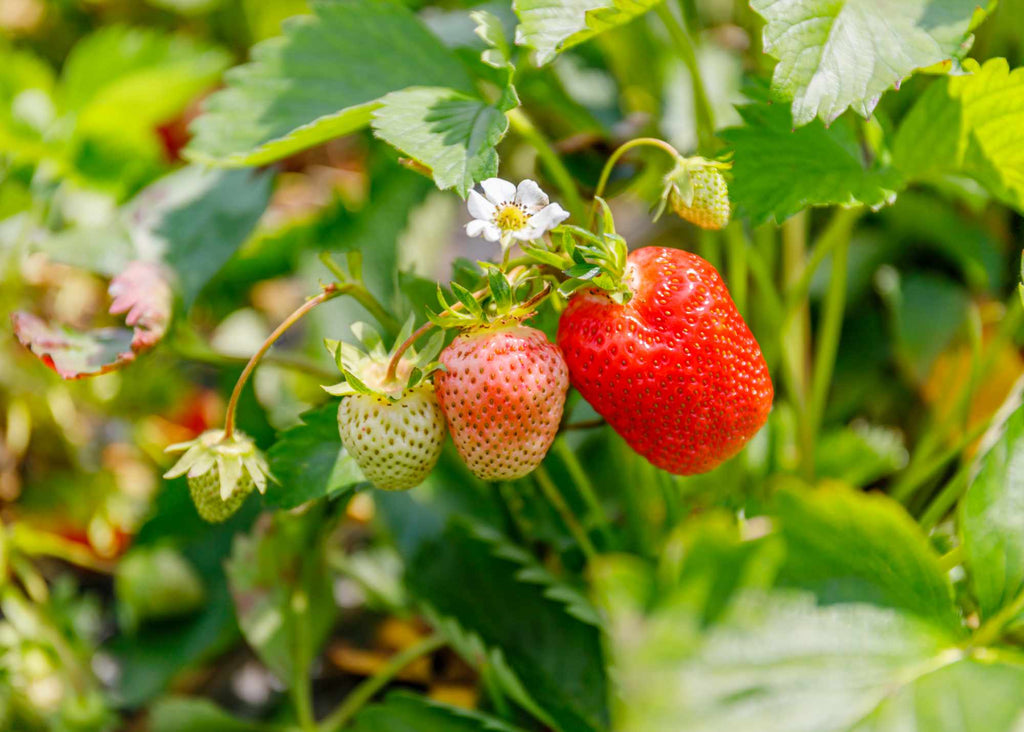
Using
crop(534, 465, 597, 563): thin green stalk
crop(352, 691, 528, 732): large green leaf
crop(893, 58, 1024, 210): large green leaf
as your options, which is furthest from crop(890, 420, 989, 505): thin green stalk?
crop(352, 691, 528, 732): large green leaf

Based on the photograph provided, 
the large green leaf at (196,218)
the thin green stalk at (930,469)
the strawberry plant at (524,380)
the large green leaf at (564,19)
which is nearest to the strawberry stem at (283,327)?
the strawberry plant at (524,380)

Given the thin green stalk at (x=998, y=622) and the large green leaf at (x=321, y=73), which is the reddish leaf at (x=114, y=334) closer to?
the large green leaf at (x=321, y=73)

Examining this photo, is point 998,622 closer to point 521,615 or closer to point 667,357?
point 667,357

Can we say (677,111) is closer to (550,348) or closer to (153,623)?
(550,348)

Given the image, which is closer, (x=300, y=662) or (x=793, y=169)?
(x=793, y=169)

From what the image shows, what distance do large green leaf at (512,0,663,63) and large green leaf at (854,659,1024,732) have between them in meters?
0.49

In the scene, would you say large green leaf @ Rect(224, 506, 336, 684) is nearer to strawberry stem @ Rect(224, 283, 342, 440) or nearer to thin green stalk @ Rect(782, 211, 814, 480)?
strawberry stem @ Rect(224, 283, 342, 440)

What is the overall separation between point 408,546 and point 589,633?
24 centimetres

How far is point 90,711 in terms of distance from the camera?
37.6 inches

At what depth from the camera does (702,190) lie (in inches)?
25.0

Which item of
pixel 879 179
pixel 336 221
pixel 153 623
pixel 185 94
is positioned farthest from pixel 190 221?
pixel 879 179

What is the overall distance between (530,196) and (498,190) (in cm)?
2

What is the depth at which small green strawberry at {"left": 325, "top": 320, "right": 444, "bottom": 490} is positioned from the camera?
24.0 inches

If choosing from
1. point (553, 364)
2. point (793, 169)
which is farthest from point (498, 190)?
point (793, 169)
